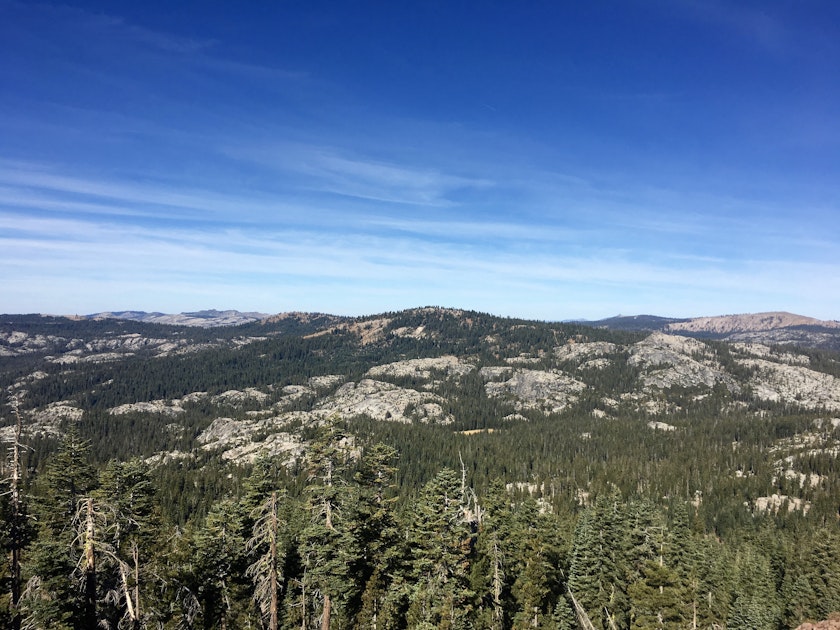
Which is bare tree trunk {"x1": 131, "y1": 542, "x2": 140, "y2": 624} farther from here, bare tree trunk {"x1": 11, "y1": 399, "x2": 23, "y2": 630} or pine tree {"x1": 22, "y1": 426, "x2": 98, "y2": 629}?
bare tree trunk {"x1": 11, "y1": 399, "x2": 23, "y2": 630}

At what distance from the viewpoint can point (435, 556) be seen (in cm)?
3844

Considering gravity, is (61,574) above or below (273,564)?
below

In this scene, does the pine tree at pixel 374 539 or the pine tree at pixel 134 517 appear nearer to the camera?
the pine tree at pixel 134 517

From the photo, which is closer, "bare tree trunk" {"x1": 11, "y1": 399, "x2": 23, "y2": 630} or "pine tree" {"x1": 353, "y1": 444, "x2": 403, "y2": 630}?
"bare tree trunk" {"x1": 11, "y1": 399, "x2": 23, "y2": 630}

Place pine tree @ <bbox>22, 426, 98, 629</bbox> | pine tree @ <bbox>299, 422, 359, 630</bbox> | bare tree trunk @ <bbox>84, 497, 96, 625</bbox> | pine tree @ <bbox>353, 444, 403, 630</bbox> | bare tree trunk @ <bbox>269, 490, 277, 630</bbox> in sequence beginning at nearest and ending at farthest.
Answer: bare tree trunk @ <bbox>84, 497, 96, 625</bbox>
pine tree @ <bbox>22, 426, 98, 629</bbox>
bare tree trunk @ <bbox>269, 490, 277, 630</bbox>
pine tree @ <bbox>299, 422, 359, 630</bbox>
pine tree @ <bbox>353, 444, 403, 630</bbox>

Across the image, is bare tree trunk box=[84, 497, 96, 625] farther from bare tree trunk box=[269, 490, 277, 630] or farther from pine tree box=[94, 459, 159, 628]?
pine tree box=[94, 459, 159, 628]

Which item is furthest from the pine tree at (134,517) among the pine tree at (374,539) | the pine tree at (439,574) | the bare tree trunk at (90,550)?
the pine tree at (439,574)

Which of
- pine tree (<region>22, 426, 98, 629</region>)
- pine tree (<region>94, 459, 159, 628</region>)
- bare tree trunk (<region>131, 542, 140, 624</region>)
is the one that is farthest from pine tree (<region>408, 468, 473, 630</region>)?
pine tree (<region>22, 426, 98, 629</region>)

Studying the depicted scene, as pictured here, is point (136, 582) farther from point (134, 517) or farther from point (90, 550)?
point (90, 550)

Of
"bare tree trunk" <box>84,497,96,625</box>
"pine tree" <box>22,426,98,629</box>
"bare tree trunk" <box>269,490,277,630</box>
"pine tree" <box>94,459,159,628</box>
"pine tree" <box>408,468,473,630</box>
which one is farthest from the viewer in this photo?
"pine tree" <box>408,468,473,630</box>

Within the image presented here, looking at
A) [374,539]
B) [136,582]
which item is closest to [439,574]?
[374,539]

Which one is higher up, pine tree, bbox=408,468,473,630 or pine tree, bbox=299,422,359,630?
pine tree, bbox=299,422,359,630

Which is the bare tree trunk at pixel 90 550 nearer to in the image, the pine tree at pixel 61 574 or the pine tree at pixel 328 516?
the pine tree at pixel 61 574

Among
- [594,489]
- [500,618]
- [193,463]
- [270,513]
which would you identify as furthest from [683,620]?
[193,463]
